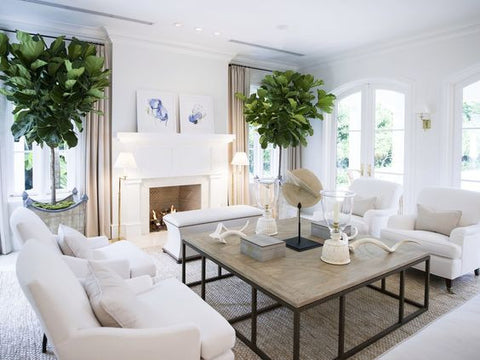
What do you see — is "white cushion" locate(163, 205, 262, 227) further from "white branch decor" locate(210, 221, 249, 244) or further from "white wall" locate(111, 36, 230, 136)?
"white wall" locate(111, 36, 230, 136)

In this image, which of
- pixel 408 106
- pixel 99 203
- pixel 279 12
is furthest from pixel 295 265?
pixel 408 106

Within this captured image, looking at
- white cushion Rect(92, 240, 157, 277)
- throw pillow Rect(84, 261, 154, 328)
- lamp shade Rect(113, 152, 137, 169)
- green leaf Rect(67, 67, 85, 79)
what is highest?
green leaf Rect(67, 67, 85, 79)

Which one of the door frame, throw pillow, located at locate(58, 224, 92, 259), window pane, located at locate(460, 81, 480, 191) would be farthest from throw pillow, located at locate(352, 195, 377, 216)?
throw pillow, located at locate(58, 224, 92, 259)

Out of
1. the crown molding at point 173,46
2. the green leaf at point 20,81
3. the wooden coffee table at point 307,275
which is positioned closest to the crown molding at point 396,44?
the crown molding at point 173,46

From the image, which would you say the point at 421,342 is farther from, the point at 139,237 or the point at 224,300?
the point at 139,237

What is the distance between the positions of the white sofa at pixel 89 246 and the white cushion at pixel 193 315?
424 millimetres

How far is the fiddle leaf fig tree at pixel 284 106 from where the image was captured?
5.26 m

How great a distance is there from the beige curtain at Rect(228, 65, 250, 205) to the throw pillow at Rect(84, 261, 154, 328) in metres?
4.12

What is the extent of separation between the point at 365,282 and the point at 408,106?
12.1ft

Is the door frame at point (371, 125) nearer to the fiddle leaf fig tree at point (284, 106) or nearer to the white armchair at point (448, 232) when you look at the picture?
the fiddle leaf fig tree at point (284, 106)

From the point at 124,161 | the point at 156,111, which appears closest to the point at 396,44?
the point at 156,111

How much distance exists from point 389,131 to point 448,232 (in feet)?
7.26

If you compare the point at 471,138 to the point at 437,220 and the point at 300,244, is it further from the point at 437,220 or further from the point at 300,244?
the point at 300,244

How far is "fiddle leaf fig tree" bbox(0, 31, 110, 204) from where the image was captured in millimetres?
3570
